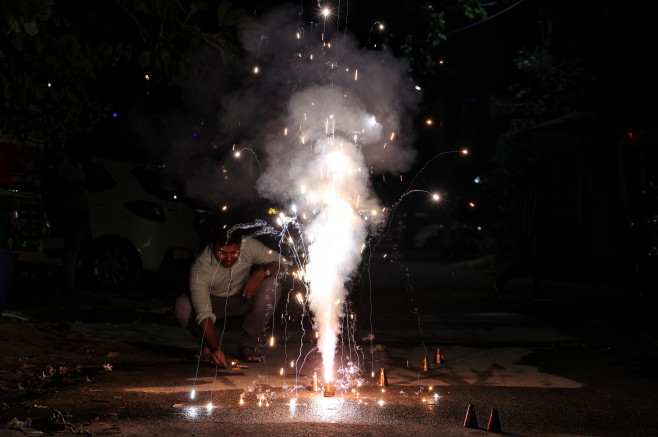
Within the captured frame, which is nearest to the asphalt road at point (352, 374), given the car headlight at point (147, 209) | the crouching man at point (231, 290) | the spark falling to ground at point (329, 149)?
the crouching man at point (231, 290)

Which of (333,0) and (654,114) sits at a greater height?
(333,0)

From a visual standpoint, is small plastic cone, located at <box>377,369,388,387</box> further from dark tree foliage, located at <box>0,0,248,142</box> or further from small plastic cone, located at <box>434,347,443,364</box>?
dark tree foliage, located at <box>0,0,248,142</box>

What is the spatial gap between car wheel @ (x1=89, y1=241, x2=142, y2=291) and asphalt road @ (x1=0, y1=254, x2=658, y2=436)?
2.16 ft

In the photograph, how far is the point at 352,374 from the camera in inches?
233

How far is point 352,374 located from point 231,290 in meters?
1.52

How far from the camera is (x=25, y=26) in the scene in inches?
180

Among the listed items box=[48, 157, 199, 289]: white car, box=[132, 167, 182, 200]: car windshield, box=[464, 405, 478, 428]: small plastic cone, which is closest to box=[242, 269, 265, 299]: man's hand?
box=[464, 405, 478, 428]: small plastic cone

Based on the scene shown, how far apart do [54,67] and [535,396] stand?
5532mm

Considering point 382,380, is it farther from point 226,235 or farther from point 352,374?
point 226,235

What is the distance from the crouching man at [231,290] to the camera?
6.32 meters

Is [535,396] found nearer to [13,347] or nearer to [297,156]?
[297,156]

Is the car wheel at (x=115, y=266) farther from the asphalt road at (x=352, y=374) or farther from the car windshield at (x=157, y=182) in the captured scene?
the car windshield at (x=157, y=182)

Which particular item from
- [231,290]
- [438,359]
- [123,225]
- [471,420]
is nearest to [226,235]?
[231,290]

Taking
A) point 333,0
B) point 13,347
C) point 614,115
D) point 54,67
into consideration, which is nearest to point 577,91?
point 614,115
